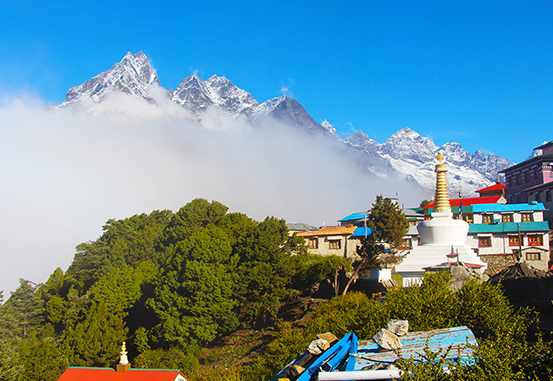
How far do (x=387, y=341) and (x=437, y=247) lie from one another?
21.6m

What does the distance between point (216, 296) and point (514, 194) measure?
4408 cm

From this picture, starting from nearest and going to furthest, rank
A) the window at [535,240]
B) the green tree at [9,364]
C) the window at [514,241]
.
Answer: the green tree at [9,364]
the window at [535,240]
the window at [514,241]

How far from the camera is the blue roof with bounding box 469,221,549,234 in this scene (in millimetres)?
39531

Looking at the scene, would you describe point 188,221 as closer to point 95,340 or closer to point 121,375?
point 95,340

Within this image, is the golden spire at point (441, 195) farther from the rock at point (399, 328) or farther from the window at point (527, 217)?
the rock at point (399, 328)

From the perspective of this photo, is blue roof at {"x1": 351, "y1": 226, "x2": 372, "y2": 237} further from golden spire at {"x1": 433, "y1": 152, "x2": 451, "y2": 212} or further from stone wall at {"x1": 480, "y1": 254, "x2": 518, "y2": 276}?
stone wall at {"x1": 480, "y1": 254, "x2": 518, "y2": 276}

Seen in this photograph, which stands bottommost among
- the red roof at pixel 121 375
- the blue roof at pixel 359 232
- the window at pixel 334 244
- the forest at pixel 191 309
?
the red roof at pixel 121 375

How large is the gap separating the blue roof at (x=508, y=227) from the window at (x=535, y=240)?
2.71ft

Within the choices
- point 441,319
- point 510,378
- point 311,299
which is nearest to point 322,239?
point 311,299

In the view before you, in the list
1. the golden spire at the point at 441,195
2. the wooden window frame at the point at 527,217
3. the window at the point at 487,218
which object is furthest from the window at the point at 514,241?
the golden spire at the point at 441,195

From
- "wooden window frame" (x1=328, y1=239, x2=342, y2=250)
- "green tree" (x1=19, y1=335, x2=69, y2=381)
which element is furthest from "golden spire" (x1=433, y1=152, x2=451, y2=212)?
"green tree" (x1=19, y1=335, x2=69, y2=381)

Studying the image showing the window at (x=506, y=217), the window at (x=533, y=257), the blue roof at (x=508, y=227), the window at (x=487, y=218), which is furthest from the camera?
the window at (x=487, y=218)

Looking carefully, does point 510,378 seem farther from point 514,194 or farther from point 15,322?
point 514,194

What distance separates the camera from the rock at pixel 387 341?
36.8 feet
